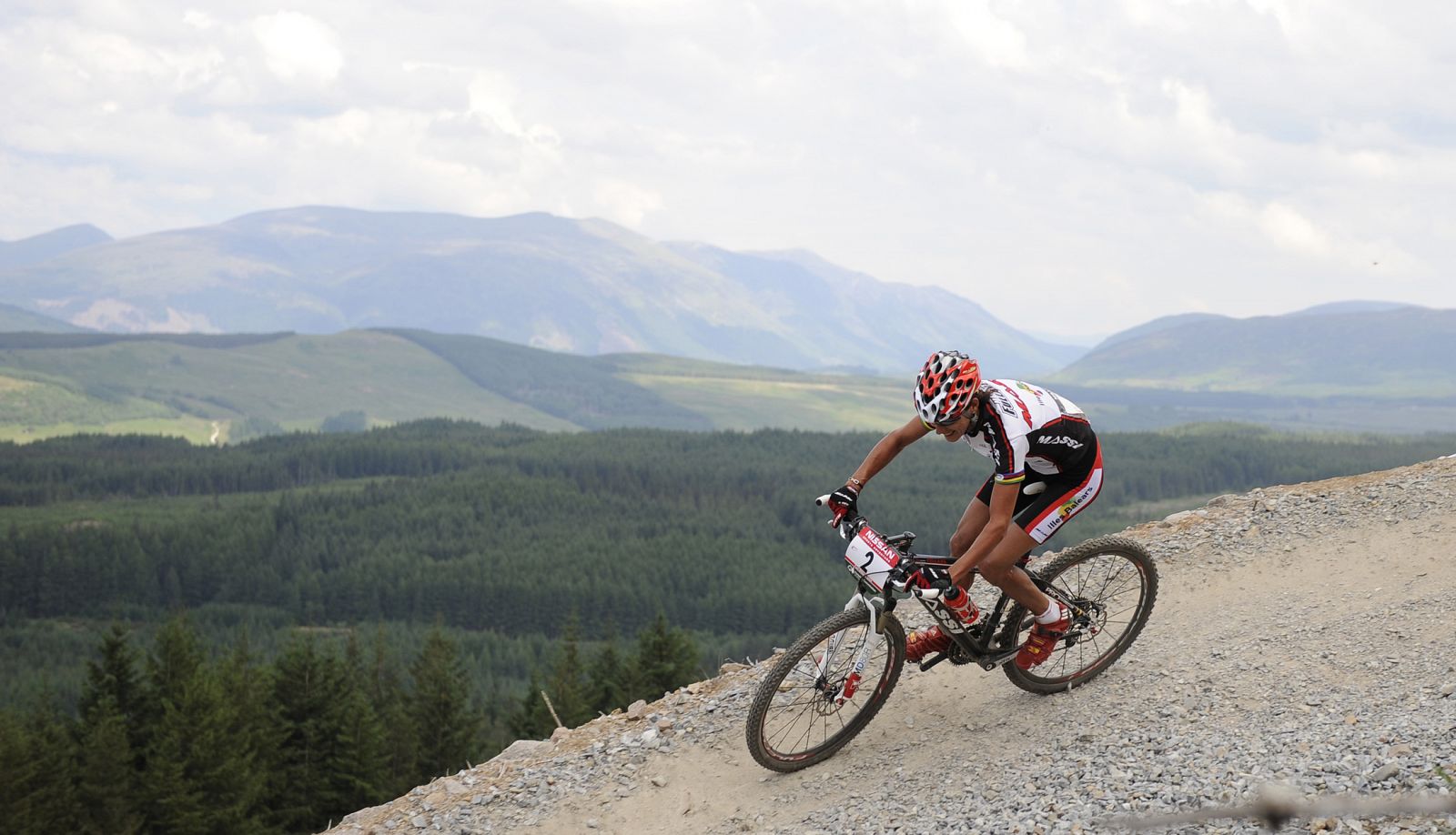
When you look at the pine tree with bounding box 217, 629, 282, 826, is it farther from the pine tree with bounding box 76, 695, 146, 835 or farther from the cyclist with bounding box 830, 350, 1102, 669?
the cyclist with bounding box 830, 350, 1102, 669

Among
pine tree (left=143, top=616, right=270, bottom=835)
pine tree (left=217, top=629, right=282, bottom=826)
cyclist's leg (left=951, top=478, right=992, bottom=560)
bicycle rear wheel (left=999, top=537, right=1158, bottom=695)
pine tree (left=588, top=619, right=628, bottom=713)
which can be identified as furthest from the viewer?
pine tree (left=588, top=619, right=628, bottom=713)

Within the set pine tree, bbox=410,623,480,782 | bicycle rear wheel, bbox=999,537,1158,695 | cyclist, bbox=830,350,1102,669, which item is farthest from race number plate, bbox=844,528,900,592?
pine tree, bbox=410,623,480,782

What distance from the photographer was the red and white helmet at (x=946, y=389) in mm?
9750

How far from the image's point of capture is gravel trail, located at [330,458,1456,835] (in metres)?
8.98

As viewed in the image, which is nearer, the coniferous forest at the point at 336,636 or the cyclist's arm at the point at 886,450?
the cyclist's arm at the point at 886,450

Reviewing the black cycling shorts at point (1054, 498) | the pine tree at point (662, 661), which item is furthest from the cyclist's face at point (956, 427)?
the pine tree at point (662, 661)

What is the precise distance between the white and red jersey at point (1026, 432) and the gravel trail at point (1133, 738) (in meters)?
2.77

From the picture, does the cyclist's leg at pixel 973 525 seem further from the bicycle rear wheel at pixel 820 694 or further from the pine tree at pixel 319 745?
the pine tree at pixel 319 745

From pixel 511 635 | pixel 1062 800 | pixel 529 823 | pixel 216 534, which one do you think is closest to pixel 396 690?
pixel 529 823

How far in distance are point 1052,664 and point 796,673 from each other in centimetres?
299

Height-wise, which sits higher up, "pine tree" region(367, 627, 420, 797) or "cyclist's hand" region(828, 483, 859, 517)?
"cyclist's hand" region(828, 483, 859, 517)

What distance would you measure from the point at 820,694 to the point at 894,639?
97cm

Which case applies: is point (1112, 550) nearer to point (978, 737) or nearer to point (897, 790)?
point (978, 737)

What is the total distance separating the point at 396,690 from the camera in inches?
2778
